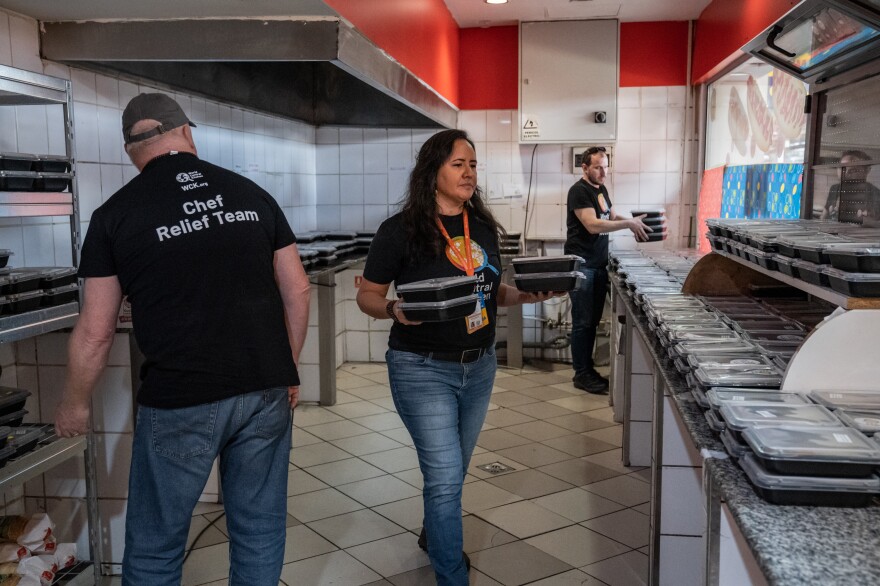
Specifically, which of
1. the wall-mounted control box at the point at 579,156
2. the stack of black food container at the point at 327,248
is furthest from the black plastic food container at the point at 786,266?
the wall-mounted control box at the point at 579,156

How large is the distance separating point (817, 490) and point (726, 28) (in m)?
4.18

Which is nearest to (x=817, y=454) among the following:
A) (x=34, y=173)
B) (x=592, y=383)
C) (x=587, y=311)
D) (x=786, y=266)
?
(x=786, y=266)

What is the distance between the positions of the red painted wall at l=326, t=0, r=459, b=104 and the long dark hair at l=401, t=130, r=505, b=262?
631 millimetres

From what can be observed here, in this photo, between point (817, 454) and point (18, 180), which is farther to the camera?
point (18, 180)

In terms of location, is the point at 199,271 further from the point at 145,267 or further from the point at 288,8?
the point at 288,8

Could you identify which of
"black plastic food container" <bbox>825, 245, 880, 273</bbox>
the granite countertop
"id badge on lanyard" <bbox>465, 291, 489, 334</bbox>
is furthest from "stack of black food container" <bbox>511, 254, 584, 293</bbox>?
the granite countertop

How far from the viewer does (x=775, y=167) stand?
3.99 metres

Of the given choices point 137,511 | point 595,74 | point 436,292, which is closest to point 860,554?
point 436,292

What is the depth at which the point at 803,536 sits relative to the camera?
118 cm

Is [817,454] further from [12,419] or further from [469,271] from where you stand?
[12,419]

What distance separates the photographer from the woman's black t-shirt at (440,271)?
237cm

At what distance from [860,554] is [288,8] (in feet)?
7.52

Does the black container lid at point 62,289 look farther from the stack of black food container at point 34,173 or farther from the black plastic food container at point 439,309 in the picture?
the black plastic food container at point 439,309

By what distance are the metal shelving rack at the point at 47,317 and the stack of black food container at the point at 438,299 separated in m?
1.11
